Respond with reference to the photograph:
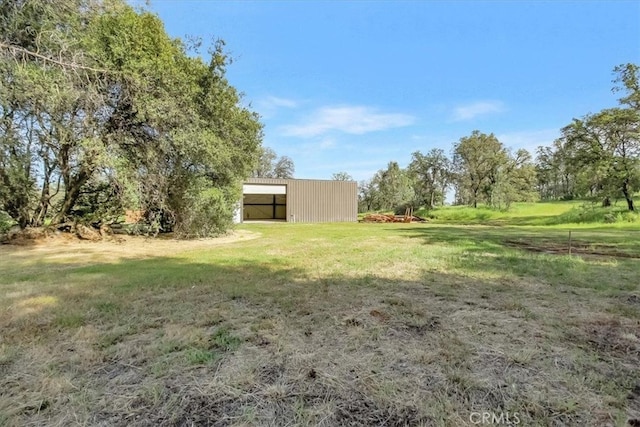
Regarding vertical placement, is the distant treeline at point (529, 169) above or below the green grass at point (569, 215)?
above

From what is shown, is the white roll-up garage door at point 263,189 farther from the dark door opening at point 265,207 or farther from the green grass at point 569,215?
the green grass at point 569,215

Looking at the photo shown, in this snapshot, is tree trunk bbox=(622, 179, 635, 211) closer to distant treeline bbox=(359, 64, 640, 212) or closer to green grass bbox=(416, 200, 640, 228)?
distant treeline bbox=(359, 64, 640, 212)

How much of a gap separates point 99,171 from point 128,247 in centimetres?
191

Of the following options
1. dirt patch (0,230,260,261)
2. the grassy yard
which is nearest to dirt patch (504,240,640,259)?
the grassy yard

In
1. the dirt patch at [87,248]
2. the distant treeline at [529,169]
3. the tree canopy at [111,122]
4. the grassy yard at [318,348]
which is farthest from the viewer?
the distant treeline at [529,169]

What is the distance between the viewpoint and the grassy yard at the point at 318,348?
1.61 metres

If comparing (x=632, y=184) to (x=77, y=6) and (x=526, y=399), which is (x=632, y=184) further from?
(x=77, y=6)

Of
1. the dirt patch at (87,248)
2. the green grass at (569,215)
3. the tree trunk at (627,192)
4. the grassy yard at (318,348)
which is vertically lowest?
the dirt patch at (87,248)

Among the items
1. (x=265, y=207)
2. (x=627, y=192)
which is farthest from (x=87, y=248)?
(x=265, y=207)

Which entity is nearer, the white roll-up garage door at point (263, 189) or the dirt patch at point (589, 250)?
the dirt patch at point (589, 250)

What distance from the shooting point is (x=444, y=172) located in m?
33.4

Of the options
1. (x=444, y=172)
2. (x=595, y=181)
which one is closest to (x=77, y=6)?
(x=595, y=181)

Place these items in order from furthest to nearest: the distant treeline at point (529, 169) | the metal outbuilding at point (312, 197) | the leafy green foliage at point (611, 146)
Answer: the metal outbuilding at point (312, 197) < the distant treeline at point (529, 169) < the leafy green foliage at point (611, 146)

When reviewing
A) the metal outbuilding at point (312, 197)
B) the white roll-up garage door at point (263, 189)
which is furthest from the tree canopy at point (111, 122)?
the metal outbuilding at point (312, 197)
